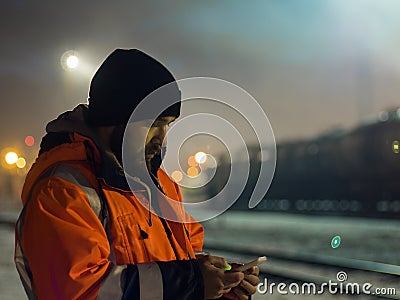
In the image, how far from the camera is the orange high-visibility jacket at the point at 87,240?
1.65 metres

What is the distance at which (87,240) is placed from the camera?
65.3 inches

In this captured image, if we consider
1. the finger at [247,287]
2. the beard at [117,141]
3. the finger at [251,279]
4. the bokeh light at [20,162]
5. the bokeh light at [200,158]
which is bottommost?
the bokeh light at [20,162]

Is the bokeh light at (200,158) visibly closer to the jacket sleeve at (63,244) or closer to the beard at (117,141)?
the beard at (117,141)

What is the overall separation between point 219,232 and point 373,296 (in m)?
10.9

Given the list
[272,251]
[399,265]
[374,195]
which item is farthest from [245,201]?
[399,265]

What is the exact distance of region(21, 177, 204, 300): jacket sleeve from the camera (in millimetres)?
1647

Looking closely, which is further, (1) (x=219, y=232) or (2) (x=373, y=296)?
(1) (x=219, y=232)

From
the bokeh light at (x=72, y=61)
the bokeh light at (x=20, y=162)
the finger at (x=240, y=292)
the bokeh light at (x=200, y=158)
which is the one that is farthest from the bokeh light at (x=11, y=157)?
the finger at (x=240, y=292)

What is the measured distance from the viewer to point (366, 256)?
11383mm

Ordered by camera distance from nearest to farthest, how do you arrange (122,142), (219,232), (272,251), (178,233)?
(122,142)
(178,233)
(272,251)
(219,232)

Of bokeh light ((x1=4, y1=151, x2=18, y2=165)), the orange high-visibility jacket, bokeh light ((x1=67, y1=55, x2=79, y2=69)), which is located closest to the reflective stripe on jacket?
the orange high-visibility jacket

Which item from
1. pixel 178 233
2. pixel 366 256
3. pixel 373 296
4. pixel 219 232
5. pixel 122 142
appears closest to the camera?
pixel 122 142

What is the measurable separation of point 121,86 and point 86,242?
502 millimetres

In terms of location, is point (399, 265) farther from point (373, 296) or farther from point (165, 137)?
point (165, 137)
